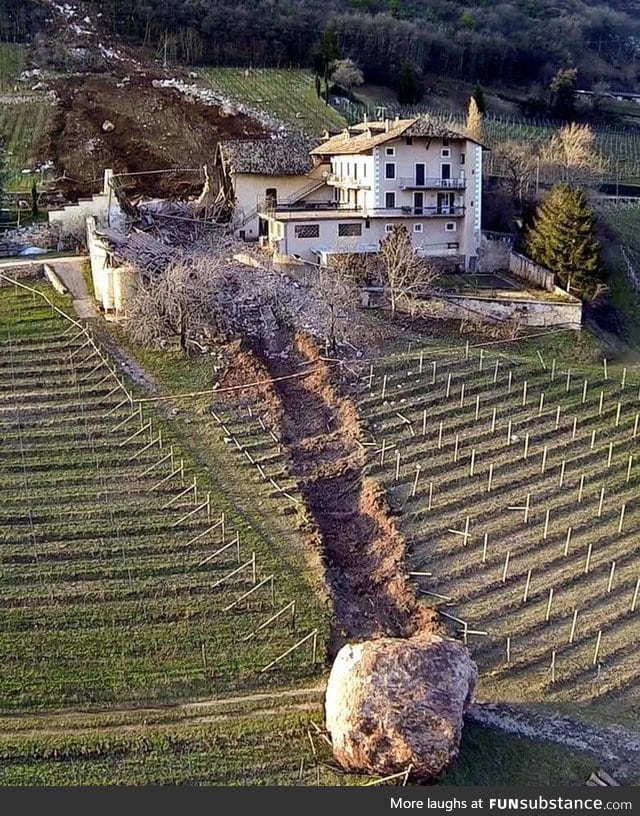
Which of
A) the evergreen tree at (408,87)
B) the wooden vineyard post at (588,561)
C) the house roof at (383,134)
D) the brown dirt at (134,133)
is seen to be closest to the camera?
the wooden vineyard post at (588,561)

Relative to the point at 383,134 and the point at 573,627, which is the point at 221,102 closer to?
the point at 383,134

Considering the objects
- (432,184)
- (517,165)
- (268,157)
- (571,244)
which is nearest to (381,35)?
(517,165)

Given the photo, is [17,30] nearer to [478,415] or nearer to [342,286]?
[342,286]

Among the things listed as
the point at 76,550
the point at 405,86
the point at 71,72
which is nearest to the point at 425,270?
the point at 76,550

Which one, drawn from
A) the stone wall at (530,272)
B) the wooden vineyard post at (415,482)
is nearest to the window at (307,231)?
the stone wall at (530,272)

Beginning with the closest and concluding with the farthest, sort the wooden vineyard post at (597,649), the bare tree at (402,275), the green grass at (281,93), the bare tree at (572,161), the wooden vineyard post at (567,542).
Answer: the wooden vineyard post at (597,649) → the wooden vineyard post at (567,542) → the bare tree at (402,275) → the bare tree at (572,161) → the green grass at (281,93)

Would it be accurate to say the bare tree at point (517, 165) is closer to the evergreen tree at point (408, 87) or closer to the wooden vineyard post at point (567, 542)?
the evergreen tree at point (408, 87)
